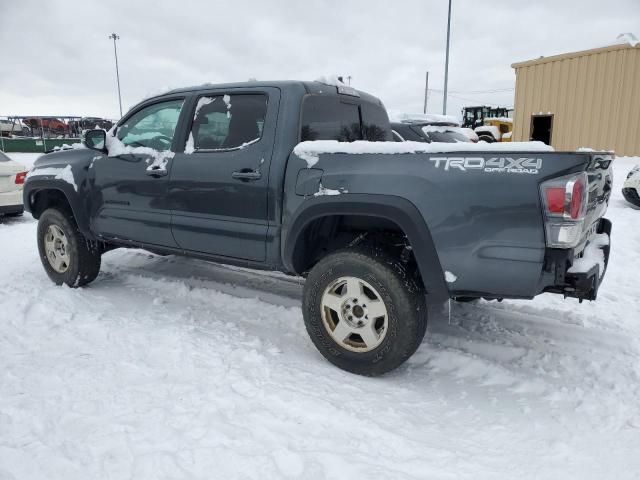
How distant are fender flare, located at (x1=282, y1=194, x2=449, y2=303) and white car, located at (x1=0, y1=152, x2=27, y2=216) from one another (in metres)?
7.28

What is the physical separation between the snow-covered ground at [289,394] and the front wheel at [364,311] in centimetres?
16

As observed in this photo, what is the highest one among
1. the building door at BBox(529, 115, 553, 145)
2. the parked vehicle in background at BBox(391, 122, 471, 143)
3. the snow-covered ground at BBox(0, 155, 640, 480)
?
the building door at BBox(529, 115, 553, 145)

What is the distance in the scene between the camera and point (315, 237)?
11.2ft

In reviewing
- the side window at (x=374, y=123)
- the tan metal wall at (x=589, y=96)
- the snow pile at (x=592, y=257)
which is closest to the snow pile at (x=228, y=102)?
the side window at (x=374, y=123)

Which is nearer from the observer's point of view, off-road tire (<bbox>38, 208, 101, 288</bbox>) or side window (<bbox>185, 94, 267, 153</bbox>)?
side window (<bbox>185, 94, 267, 153</bbox>)

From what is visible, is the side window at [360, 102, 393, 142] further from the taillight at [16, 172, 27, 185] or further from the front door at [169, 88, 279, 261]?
the taillight at [16, 172, 27, 185]

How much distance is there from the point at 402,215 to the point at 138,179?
2.51 meters

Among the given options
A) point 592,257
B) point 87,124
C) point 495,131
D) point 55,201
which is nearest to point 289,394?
point 592,257

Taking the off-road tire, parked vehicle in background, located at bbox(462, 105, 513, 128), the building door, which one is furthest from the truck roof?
parked vehicle in background, located at bbox(462, 105, 513, 128)

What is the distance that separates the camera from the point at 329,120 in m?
3.76

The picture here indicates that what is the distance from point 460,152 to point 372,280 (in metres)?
0.93

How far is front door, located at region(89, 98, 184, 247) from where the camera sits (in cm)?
408

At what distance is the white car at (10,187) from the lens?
26.8 feet

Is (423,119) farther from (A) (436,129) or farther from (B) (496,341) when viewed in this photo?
(B) (496,341)
